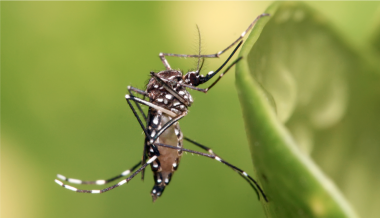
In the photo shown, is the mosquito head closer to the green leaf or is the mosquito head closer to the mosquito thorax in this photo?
the mosquito thorax

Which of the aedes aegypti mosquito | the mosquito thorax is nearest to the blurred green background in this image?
the aedes aegypti mosquito

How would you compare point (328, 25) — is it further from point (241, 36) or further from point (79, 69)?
point (79, 69)

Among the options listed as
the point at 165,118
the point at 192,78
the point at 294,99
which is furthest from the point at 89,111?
the point at 294,99

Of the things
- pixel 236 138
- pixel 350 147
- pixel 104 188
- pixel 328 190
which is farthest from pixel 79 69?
pixel 328 190

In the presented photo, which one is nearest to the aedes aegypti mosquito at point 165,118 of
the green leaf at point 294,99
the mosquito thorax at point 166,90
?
the mosquito thorax at point 166,90

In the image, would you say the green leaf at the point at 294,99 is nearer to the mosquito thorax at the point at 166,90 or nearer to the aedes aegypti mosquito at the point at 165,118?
the aedes aegypti mosquito at the point at 165,118

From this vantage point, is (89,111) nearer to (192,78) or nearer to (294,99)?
(192,78)
